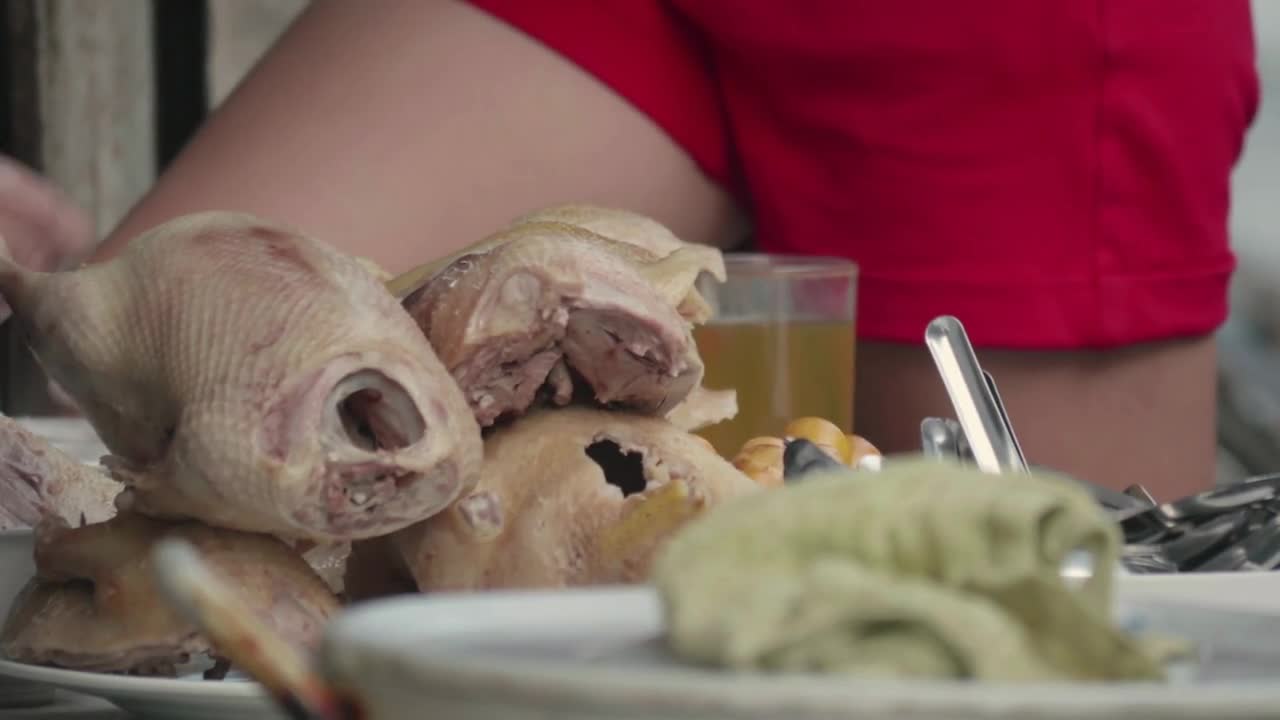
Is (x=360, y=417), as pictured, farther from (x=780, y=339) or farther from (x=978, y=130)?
(x=978, y=130)

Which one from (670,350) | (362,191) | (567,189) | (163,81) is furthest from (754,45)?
(163,81)

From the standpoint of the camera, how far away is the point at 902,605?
0.22 meters

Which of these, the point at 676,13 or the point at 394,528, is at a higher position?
the point at 676,13

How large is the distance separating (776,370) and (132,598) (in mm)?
448

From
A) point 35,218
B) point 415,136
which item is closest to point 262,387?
point 35,218

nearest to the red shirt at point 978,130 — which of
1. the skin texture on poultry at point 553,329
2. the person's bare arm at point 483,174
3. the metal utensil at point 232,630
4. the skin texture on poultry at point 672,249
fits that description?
the person's bare arm at point 483,174

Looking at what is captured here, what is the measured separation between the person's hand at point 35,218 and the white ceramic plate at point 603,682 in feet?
2.55

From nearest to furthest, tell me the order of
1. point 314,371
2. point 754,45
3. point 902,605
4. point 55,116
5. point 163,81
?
point 902,605
point 314,371
point 754,45
point 55,116
point 163,81

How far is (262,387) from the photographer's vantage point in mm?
412

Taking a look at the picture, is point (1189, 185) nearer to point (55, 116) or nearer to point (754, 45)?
point (754, 45)

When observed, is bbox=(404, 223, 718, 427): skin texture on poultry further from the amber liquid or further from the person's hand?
the person's hand

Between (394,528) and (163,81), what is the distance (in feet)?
6.94

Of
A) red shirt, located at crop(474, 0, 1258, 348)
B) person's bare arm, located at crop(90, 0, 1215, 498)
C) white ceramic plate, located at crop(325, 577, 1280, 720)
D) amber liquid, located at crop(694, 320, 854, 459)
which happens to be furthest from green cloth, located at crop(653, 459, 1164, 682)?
red shirt, located at crop(474, 0, 1258, 348)

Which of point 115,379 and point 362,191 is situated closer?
point 115,379
